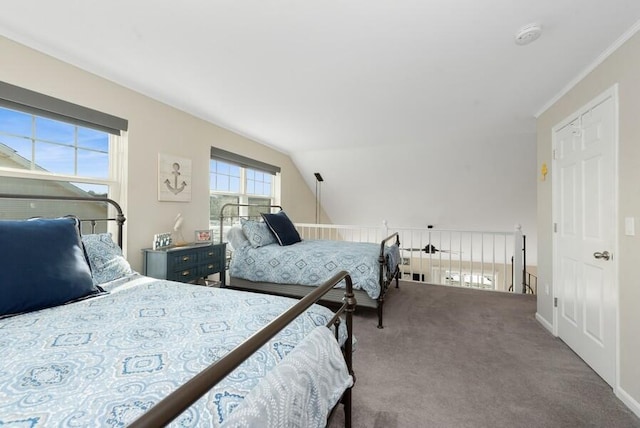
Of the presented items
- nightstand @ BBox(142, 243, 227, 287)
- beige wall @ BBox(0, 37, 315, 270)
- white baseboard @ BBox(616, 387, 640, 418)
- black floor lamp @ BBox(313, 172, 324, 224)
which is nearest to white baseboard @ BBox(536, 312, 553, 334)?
white baseboard @ BBox(616, 387, 640, 418)

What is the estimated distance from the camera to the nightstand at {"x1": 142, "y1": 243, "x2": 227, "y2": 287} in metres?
2.75

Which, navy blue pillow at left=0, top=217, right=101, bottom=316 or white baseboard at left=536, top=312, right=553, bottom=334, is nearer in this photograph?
navy blue pillow at left=0, top=217, right=101, bottom=316

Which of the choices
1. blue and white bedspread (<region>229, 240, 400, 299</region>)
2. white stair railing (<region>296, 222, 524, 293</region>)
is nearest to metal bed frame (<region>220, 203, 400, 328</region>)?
blue and white bedspread (<region>229, 240, 400, 299</region>)

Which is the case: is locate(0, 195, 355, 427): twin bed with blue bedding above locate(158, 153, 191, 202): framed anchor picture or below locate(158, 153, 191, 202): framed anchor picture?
below

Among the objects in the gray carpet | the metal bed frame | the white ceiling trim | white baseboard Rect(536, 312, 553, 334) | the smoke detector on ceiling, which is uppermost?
the smoke detector on ceiling

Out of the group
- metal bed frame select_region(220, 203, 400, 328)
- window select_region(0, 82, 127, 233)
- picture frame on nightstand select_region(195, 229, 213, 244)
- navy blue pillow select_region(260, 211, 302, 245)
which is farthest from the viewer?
navy blue pillow select_region(260, 211, 302, 245)

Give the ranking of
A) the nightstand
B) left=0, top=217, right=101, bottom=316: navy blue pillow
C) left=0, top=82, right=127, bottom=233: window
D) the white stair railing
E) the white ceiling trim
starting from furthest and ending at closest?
the white stair railing, the nightstand, left=0, top=82, right=127, bottom=233: window, the white ceiling trim, left=0, top=217, right=101, bottom=316: navy blue pillow

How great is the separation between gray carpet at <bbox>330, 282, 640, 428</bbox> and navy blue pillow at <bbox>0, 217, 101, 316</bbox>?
5.34 feet

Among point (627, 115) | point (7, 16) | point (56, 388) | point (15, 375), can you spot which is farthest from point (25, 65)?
point (627, 115)

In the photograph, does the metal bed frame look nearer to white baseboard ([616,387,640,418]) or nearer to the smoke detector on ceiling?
white baseboard ([616,387,640,418])

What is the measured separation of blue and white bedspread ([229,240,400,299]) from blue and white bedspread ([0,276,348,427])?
147 cm

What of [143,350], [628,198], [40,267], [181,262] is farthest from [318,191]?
[143,350]

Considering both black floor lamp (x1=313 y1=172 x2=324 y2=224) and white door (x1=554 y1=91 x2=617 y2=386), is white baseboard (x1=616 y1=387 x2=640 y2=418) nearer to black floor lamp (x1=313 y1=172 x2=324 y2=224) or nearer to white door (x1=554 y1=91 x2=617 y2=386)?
white door (x1=554 y1=91 x2=617 y2=386)

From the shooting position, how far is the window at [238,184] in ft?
13.3
